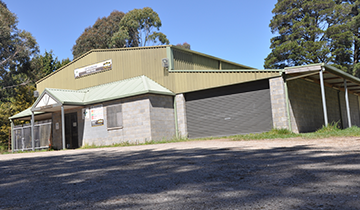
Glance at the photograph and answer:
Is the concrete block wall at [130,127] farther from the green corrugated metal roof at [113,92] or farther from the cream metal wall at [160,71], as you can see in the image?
the cream metal wall at [160,71]

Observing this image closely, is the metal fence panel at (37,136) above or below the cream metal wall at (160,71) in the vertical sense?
below

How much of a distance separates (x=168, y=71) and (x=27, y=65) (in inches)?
887

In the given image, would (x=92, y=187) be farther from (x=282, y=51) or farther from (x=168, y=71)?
(x=282, y=51)

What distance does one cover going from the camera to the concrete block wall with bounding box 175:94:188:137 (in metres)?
17.8

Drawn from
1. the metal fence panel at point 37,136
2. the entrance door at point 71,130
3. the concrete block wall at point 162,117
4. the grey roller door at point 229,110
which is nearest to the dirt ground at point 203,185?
the grey roller door at point 229,110

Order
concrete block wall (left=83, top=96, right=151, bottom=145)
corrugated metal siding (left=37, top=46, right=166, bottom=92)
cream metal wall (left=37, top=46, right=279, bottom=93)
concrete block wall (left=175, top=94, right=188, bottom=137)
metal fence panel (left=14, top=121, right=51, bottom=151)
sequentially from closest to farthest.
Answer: cream metal wall (left=37, top=46, right=279, bottom=93) → concrete block wall (left=83, top=96, right=151, bottom=145) → concrete block wall (left=175, top=94, right=188, bottom=137) → corrugated metal siding (left=37, top=46, right=166, bottom=92) → metal fence panel (left=14, top=121, right=51, bottom=151)

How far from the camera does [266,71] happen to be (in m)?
14.6

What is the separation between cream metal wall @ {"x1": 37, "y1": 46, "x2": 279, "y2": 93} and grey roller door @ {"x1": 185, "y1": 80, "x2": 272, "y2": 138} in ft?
1.59

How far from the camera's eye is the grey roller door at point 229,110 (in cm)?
1495

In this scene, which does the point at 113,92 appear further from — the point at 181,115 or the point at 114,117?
the point at 181,115

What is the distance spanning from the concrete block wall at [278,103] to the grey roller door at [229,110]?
30cm

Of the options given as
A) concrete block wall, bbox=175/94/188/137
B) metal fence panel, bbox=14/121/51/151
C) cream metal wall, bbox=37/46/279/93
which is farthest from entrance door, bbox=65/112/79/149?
concrete block wall, bbox=175/94/188/137

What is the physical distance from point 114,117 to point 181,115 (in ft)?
12.9

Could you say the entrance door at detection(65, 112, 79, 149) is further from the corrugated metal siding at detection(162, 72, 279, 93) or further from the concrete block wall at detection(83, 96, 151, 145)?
the corrugated metal siding at detection(162, 72, 279, 93)
